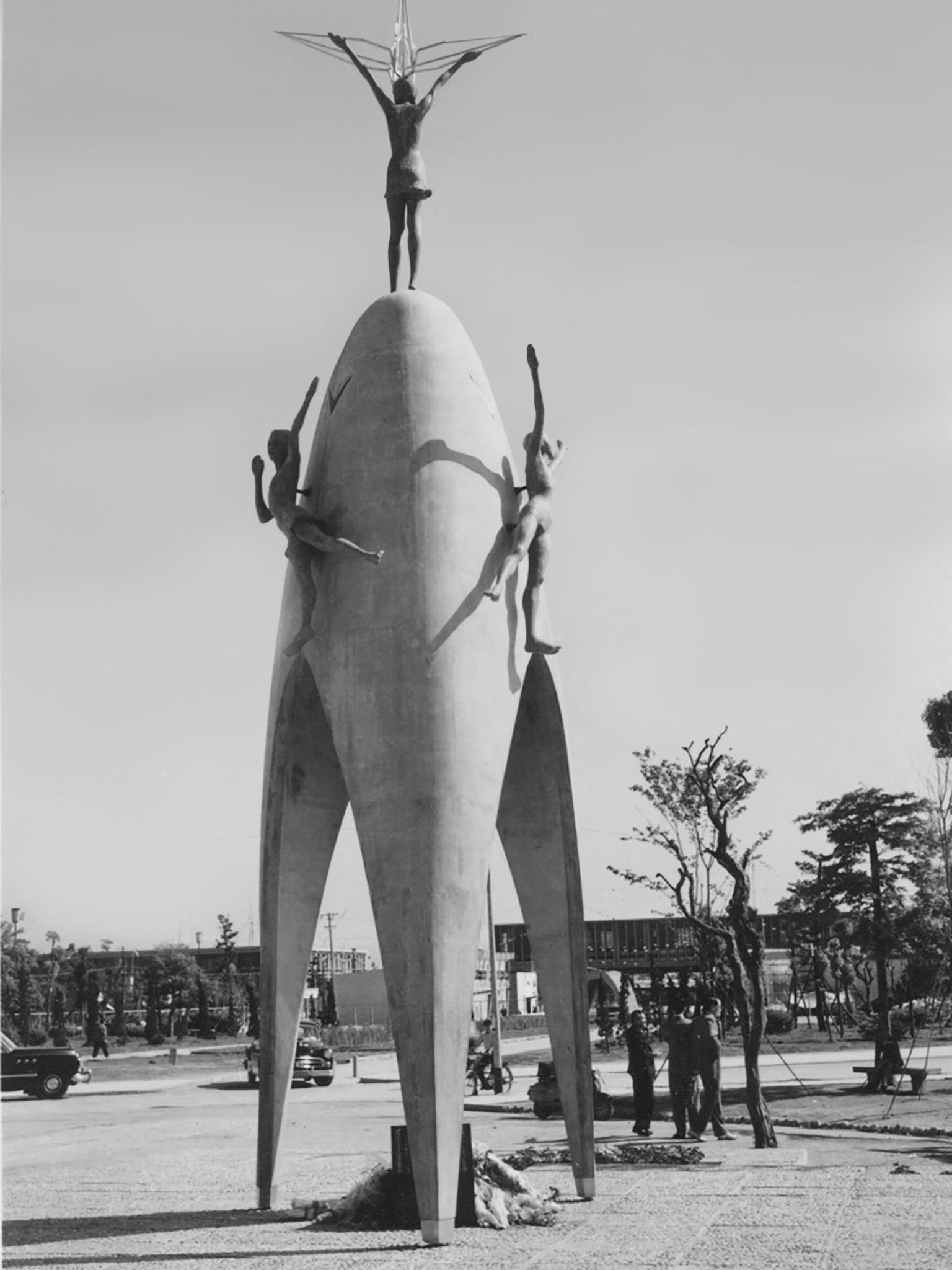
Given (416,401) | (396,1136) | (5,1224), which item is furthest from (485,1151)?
(416,401)

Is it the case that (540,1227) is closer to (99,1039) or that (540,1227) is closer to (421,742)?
(421,742)

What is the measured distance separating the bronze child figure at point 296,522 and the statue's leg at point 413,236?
224 cm

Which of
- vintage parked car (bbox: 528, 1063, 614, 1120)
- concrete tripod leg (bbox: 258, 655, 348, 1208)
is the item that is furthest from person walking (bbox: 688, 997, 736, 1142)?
concrete tripod leg (bbox: 258, 655, 348, 1208)

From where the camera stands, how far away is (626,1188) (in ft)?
45.4

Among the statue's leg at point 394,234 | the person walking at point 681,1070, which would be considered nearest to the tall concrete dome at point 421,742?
the statue's leg at point 394,234

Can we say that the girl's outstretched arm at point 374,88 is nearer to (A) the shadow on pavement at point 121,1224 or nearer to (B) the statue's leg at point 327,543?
(B) the statue's leg at point 327,543

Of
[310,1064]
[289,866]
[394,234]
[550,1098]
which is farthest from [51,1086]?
[394,234]

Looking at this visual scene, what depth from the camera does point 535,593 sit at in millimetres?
12875

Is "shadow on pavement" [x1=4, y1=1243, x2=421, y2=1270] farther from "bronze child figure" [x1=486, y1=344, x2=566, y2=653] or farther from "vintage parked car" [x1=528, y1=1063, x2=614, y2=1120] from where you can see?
"vintage parked car" [x1=528, y1=1063, x2=614, y2=1120]

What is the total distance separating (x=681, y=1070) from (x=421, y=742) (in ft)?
32.1

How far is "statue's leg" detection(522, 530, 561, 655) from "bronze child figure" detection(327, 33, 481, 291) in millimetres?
3166

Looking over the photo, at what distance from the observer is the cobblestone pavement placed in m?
10.1

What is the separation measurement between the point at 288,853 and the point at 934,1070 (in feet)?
82.4

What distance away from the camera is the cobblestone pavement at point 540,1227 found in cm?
1013
